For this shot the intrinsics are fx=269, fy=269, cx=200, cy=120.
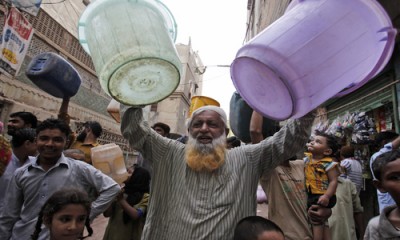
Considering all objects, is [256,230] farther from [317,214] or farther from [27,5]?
[27,5]

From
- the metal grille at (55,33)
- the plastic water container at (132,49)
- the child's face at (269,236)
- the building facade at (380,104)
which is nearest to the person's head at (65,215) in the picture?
the plastic water container at (132,49)

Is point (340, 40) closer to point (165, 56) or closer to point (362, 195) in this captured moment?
point (165, 56)

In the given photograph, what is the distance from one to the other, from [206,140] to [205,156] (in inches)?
6.5

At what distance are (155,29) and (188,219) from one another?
117 centimetres

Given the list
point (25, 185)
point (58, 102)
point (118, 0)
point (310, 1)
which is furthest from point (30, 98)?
point (310, 1)

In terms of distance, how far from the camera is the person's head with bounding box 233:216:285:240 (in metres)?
1.46

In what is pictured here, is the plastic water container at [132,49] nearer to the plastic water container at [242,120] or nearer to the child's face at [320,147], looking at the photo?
the plastic water container at [242,120]

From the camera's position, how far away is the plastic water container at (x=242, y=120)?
1.97 metres

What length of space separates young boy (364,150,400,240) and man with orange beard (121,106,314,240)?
0.46 meters

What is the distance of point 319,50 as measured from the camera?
1303mm

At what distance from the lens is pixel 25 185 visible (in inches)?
78.2

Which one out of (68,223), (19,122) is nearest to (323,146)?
(68,223)

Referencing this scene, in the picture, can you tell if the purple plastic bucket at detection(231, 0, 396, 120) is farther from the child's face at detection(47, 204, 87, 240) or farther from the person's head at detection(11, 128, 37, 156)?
the person's head at detection(11, 128, 37, 156)

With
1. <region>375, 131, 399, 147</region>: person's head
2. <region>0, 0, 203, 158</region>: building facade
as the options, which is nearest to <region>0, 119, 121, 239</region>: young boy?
<region>375, 131, 399, 147</region>: person's head
